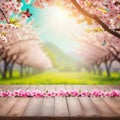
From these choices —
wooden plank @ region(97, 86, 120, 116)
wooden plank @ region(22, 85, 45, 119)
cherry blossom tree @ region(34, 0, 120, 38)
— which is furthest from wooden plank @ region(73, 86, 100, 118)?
cherry blossom tree @ region(34, 0, 120, 38)

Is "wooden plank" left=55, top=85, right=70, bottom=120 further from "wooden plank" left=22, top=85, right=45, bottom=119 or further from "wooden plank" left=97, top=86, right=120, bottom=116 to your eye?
"wooden plank" left=97, top=86, right=120, bottom=116

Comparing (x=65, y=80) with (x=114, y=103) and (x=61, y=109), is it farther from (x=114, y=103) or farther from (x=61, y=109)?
(x=61, y=109)

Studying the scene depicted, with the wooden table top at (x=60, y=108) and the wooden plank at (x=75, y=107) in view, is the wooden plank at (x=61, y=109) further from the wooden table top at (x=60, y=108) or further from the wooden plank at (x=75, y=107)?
the wooden plank at (x=75, y=107)

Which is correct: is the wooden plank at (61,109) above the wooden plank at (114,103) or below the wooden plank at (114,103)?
above

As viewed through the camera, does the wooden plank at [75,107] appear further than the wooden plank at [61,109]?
Yes

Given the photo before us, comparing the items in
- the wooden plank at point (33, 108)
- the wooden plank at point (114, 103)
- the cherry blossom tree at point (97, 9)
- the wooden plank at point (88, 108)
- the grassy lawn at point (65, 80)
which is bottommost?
the grassy lawn at point (65, 80)

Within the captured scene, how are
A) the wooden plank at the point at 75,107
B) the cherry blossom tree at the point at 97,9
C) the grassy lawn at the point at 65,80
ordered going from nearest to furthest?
the wooden plank at the point at 75,107, the cherry blossom tree at the point at 97,9, the grassy lawn at the point at 65,80

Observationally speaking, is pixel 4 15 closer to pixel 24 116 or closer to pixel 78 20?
pixel 78 20

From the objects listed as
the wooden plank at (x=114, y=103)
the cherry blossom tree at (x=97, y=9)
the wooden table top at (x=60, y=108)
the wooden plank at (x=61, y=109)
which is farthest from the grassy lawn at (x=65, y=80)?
the wooden plank at (x=61, y=109)
